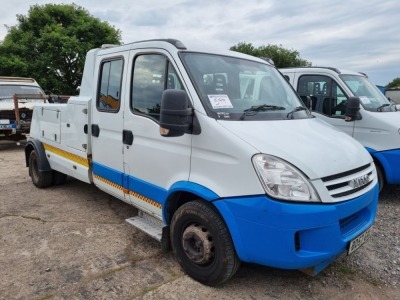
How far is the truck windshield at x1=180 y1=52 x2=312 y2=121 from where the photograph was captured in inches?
123

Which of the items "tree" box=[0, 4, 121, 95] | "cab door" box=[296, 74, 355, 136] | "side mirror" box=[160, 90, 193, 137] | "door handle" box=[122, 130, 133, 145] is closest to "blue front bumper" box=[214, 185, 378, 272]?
"side mirror" box=[160, 90, 193, 137]

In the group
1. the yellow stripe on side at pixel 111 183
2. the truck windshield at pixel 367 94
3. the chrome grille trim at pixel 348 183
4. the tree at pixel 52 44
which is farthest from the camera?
the tree at pixel 52 44

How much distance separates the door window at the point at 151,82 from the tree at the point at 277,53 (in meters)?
30.7

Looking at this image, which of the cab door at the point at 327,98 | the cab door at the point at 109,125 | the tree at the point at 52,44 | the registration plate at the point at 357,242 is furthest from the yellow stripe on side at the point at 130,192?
the tree at the point at 52,44

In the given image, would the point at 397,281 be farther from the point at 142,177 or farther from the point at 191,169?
the point at 142,177

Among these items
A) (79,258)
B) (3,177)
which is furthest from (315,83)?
(3,177)

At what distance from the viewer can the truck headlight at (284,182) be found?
258 cm

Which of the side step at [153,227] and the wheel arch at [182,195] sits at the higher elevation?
the wheel arch at [182,195]

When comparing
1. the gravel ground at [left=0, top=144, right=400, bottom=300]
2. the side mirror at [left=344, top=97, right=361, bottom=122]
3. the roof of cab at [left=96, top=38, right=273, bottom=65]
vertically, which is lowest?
the gravel ground at [left=0, top=144, right=400, bottom=300]

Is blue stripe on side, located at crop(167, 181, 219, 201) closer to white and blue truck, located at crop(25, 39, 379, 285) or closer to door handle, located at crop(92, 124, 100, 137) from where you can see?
white and blue truck, located at crop(25, 39, 379, 285)

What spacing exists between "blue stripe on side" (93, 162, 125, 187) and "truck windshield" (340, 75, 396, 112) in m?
4.11

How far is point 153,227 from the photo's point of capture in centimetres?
368

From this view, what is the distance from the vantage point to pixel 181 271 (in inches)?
133

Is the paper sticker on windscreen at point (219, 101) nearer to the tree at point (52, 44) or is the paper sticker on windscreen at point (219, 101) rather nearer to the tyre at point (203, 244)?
the tyre at point (203, 244)
